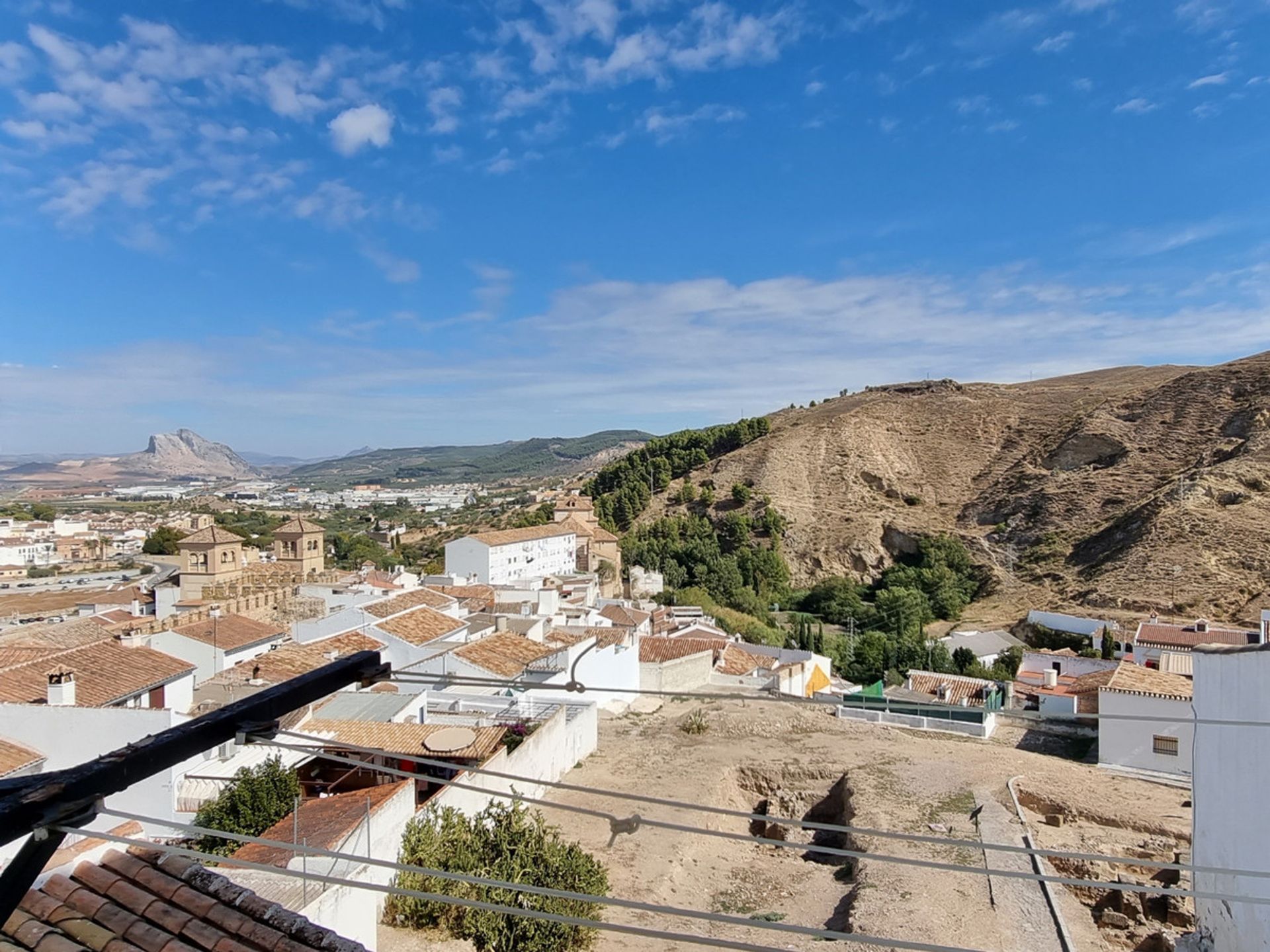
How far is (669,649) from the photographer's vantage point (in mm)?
23719

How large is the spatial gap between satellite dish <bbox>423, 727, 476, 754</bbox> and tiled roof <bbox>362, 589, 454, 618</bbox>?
904cm

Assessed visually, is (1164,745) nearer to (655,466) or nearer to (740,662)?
(740,662)

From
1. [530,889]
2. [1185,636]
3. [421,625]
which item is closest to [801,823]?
[530,889]

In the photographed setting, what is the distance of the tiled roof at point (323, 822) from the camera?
7.95 metres

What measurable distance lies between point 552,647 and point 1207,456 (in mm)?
52429

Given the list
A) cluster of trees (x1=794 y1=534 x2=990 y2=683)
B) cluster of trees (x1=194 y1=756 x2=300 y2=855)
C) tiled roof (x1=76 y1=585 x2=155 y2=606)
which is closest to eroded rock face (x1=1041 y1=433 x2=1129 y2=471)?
cluster of trees (x1=794 y1=534 x2=990 y2=683)

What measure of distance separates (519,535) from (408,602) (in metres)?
24.4

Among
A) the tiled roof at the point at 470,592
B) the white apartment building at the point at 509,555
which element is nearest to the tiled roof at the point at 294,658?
the tiled roof at the point at 470,592

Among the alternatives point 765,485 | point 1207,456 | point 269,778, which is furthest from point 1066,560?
point 269,778

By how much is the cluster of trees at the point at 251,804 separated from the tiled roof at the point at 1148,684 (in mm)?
16564

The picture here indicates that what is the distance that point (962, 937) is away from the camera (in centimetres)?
963

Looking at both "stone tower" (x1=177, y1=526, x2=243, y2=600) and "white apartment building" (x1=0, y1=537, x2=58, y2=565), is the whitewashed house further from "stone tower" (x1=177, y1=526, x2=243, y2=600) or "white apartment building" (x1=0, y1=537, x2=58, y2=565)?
"white apartment building" (x1=0, y1=537, x2=58, y2=565)

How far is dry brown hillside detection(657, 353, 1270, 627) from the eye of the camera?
42781 millimetres

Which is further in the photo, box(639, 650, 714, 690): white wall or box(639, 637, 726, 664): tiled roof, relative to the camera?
box(639, 637, 726, 664): tiled roof
